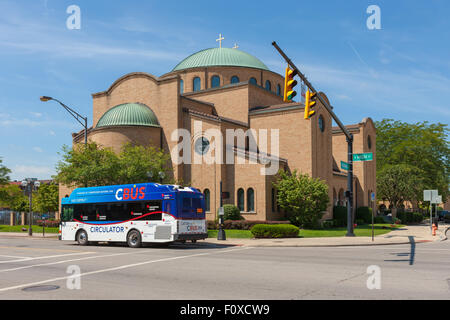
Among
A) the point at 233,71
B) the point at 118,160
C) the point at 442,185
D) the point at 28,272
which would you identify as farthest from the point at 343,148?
the point at 28,272

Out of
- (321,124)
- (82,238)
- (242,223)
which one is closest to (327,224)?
(242,223)

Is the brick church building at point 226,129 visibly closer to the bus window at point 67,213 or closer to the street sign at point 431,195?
the street sign at point 431,195

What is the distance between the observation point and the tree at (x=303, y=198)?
3253 centimetres

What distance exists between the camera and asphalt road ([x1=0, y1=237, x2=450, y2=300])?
879 centimetres

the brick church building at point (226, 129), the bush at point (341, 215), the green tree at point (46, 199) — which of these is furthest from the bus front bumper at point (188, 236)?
the green tree at point (46, 199)

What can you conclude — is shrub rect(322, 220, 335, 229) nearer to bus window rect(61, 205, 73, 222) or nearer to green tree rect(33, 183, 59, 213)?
bus window rect(61, 205, 73, 222)

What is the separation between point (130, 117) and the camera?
36.9m

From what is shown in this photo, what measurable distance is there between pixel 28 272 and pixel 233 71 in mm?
37900

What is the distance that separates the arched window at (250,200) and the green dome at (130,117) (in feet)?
34.3

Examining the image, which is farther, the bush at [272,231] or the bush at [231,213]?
the bush at [231,213]

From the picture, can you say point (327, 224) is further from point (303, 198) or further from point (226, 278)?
point (226, 278)

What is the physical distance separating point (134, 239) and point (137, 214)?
1347 mm

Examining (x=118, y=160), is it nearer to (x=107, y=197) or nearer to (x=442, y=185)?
(x=107, y=197)
